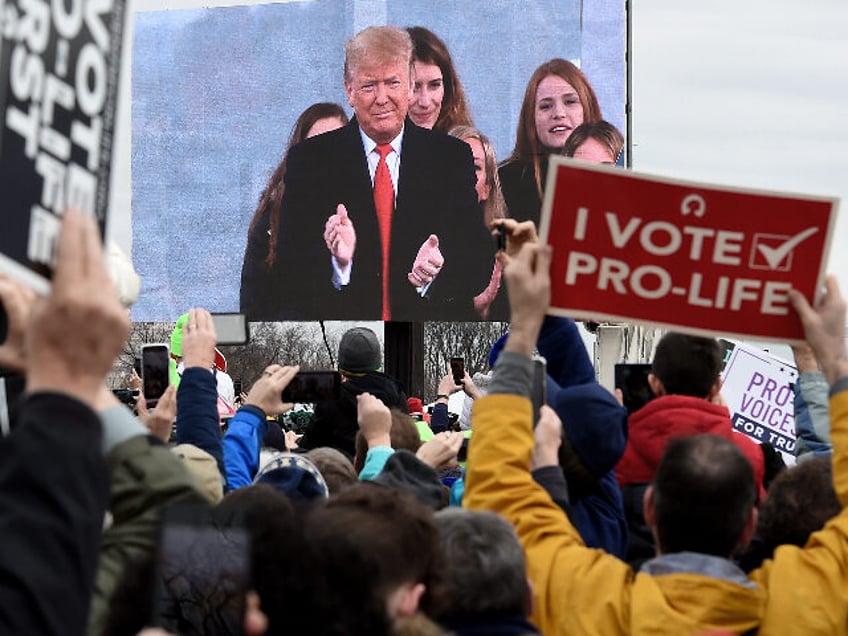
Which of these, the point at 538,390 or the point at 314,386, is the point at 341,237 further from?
the point at 538,390

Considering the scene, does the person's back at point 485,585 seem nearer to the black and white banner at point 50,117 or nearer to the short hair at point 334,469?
the black and white banner at point 50,117

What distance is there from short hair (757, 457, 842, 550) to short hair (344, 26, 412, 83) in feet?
46.3

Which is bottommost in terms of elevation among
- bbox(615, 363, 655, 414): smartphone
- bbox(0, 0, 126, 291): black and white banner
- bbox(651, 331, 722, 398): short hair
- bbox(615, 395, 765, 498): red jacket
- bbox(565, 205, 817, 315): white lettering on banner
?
bbox(615, 363, 655, 414): smartphone

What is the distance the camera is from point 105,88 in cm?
223

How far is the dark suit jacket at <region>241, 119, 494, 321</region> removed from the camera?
1677 cm

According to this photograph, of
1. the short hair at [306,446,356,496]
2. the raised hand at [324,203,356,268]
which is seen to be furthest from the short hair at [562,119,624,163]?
the short hair at [306,446,356,496]

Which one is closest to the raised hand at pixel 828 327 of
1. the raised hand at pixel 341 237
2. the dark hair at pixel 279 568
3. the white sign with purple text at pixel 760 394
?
the dark hair at pixel 279 568

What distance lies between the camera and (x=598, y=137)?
54.7 ft

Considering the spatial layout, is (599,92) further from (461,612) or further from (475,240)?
(461,612)

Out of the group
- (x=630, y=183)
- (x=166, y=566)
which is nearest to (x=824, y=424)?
(x=630, y=183)

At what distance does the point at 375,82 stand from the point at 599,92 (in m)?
2.45

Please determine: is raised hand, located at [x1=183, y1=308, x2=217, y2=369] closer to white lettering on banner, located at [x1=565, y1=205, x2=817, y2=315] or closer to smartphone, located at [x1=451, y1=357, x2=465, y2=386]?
white lettering on banner, located at [x1=565, y1=205, x2=817, y2=315]

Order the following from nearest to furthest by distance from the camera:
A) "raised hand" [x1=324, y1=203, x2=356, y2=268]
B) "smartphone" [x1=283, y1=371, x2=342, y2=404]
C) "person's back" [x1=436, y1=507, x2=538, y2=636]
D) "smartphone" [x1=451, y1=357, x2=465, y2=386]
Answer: "person's back" [x1=436, y1=507, x2=538, y2=636], "smartphone" [x1=283, y1=371, x2=342, y2=404], "smartphone" [x1=451, y1=357, x2=465, y2=386], "raised hand" [x1=324, y1=203, x2=356, y2=268]

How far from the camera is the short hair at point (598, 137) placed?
1664cm
